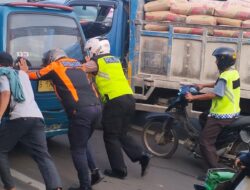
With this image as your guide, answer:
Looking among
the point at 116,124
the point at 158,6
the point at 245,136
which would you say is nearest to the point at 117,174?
the point at 116,124

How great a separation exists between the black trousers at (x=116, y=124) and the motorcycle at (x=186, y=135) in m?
0.79

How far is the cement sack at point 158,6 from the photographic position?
7620 millimetres

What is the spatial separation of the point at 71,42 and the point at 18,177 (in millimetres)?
1878

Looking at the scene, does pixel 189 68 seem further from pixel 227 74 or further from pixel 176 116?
pixel 227 74

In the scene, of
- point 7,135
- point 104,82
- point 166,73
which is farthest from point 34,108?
point 166,73

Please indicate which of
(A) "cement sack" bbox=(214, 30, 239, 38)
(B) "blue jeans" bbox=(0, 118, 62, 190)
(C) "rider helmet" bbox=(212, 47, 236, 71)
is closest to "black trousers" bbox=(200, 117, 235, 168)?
(C) "rider helmet" bbox=(212, 47, 236, 71)

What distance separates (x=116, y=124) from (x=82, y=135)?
2.24 feet

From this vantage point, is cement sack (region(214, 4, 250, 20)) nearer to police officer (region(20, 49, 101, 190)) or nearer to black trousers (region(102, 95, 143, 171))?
black trousers (region(102, 95, 143, 171))

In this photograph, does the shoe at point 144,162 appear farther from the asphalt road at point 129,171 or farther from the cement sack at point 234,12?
the cement sack at point 234,12

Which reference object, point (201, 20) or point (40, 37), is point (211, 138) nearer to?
point (201, 20)

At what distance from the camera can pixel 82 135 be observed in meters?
5.45

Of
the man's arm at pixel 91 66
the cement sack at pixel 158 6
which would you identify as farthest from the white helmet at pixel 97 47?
the cement sack at pixel 158 6

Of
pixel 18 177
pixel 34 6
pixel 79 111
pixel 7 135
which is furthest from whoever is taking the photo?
pixel 34 6

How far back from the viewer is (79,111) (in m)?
5.40
